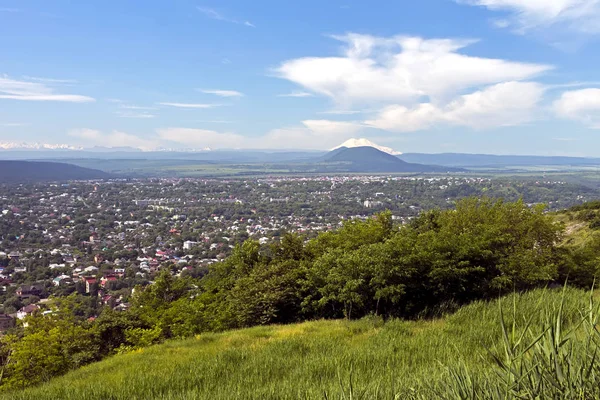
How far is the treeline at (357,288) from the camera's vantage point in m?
12.6

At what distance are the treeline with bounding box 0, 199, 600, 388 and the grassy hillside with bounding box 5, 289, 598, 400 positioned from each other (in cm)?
338

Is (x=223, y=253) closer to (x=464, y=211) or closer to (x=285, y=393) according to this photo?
(x=464, y=211)

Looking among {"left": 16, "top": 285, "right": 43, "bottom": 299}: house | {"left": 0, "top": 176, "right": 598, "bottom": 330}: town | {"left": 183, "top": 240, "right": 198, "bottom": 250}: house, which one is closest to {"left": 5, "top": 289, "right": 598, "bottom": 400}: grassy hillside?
{"left": 0, "top": 176, "right": 598, "bottom": 330}: town

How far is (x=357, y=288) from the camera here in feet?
43.8

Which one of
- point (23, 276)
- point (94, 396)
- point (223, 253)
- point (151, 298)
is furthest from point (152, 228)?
point (94, 396)

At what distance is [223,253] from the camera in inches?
2127

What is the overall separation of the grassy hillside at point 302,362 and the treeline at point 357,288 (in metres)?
3.38

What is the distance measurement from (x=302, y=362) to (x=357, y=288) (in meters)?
7.28

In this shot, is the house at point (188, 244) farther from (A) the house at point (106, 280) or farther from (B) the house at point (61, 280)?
(B) the house at point (61, 280)

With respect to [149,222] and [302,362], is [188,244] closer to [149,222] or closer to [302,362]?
[149,222]

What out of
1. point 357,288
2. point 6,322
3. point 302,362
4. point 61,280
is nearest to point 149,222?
point 61,280

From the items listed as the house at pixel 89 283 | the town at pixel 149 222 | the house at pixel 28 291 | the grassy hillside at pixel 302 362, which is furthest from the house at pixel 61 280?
the grassy hillside at pixel 302 362

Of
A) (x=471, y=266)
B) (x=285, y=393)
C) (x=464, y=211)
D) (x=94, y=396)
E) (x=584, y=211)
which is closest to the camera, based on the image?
(x=285, y=393)

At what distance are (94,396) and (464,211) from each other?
18.4 meters
